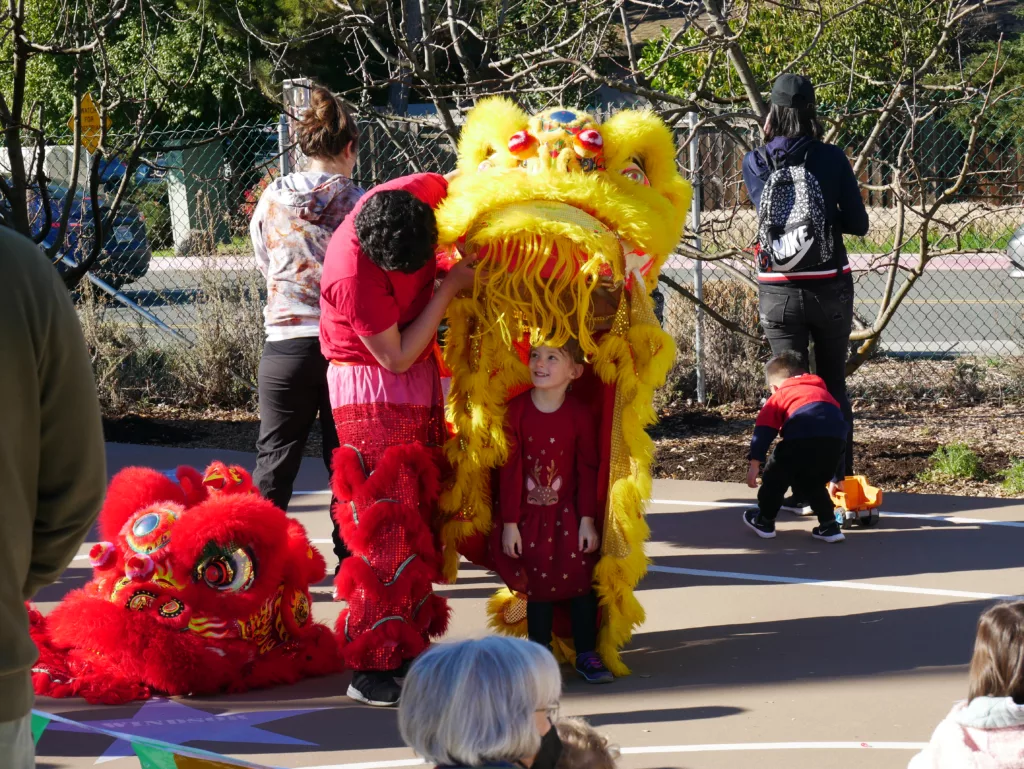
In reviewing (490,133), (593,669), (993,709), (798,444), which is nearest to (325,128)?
(490,133)

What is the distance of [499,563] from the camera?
4449 mm

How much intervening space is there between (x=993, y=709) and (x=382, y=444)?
2.22 metres

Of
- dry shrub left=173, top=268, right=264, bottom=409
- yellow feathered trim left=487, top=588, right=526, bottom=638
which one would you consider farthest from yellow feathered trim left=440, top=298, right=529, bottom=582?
dry shrub left=173, top=268, right=264, bottom=409

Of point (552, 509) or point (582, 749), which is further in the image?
point (552, 509)

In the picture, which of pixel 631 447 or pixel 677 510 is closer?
pixel 631 447

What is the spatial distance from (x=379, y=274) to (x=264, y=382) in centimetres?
123

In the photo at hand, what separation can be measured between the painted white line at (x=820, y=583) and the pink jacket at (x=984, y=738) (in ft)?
8.65

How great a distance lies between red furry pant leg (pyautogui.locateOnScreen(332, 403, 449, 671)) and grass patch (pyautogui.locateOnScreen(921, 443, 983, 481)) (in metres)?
4.10

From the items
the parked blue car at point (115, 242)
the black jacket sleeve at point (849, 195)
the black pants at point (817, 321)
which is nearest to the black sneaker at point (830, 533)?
the black pants at point (817, 321)

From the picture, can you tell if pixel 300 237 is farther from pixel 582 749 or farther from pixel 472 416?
pixel 582 749

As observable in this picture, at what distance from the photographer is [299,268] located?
5016mm

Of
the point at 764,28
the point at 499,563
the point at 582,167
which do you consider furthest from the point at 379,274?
the point at 764,28

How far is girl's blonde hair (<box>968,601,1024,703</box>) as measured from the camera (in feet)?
8.83

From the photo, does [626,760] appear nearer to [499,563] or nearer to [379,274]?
[499,563]
